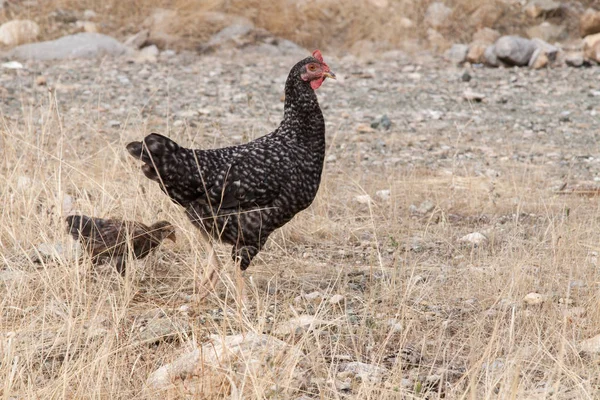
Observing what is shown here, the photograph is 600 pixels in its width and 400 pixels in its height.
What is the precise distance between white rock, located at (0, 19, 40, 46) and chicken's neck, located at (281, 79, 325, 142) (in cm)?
883

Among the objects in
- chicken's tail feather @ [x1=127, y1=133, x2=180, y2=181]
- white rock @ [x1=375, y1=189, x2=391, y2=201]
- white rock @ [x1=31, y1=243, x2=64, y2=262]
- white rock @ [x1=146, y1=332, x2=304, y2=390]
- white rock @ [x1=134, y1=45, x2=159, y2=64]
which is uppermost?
chicken's tail feather @ [x1=127, y1=133, x2=180, y2=181]

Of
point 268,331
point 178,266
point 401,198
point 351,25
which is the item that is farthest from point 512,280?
point 351,25

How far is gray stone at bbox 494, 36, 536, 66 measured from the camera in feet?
38.7

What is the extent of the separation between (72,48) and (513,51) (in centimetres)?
629

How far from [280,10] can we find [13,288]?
32.8 ft

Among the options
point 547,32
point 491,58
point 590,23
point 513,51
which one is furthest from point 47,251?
point 547,32

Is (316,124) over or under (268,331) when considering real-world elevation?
over

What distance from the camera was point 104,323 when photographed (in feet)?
13.2

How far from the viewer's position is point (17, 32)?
12680 millimetres

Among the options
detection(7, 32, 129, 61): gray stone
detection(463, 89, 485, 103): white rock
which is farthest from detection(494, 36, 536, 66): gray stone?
detection(7, 32, 129, 61): gray stone

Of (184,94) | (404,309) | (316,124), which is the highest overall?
(316,124)

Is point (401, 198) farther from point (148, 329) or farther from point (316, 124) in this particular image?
point (148, 329)

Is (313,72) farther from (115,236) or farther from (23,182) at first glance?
(23,182)

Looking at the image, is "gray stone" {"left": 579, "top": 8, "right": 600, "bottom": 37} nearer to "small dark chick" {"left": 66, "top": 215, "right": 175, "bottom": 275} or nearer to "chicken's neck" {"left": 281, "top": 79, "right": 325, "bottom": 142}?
"chicken's neck" {"left": 281, "top": 79, "right": 325, "bottom": 142}
